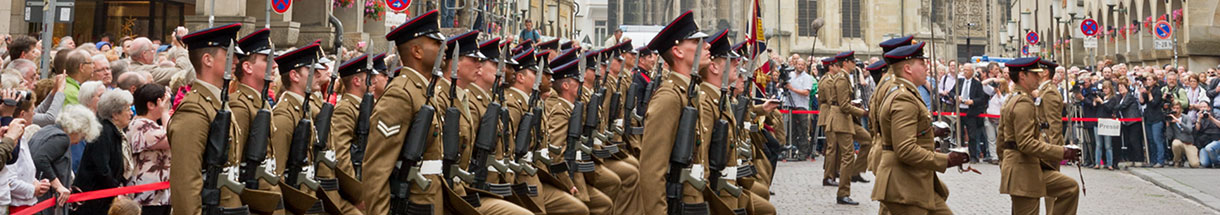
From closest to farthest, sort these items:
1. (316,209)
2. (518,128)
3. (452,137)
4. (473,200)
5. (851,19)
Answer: (316,209), (452,137), (473,200), (518,128), (851,19)

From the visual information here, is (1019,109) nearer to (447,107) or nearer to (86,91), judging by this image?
(447,107)

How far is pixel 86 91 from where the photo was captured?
7.72 metres

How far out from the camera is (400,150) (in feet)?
19.9

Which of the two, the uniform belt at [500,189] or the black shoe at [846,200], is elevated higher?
the uniform belt at [500,189]

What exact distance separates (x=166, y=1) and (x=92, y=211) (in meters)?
15.8

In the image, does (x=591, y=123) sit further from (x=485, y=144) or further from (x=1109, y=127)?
(x=1109, y=127)

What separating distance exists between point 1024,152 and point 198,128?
5957 millimetres

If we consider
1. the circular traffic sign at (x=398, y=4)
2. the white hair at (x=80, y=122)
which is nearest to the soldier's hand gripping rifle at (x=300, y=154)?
the white hair at (x=80, y=122)

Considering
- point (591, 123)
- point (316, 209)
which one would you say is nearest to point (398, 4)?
point (591, 123)

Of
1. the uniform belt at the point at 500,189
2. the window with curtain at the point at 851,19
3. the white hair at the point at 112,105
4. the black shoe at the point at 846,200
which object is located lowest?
the black shoe at the point at 846,200

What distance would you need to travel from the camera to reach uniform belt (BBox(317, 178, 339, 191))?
6.50m

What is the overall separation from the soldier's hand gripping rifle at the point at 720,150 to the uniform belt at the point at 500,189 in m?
1.03

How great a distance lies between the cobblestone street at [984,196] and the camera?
13.1 metres

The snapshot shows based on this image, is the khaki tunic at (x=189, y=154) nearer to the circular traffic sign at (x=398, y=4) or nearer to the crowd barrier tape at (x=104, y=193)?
the crowd barrier tape at (x=104, y=193)
